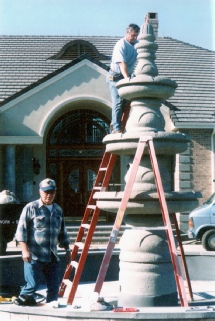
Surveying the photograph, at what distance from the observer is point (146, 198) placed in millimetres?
7441

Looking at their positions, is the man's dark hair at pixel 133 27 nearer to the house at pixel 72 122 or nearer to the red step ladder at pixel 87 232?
the red step ladder at pixel 87 232

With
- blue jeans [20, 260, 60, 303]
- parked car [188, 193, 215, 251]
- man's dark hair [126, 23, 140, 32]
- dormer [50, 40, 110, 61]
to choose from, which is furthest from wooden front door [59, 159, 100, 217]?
blue jeans [20, 260, 60, 303]

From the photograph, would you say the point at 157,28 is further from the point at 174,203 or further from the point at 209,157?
the point at 174,203

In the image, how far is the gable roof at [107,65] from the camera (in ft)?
73.0

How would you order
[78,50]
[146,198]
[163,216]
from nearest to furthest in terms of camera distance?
[163,216], [146,198], [78,50]

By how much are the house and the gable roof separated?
4 centimetres

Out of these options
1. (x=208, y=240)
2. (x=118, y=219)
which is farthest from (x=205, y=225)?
(x=118, y=219)

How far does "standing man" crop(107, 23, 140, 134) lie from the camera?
8.11 metres

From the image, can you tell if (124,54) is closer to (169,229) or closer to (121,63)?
(121,63)

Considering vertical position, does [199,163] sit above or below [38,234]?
above

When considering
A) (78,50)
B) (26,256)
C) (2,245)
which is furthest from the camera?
(78,50)

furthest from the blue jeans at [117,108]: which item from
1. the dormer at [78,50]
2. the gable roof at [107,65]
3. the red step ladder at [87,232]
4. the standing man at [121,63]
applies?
the dormer at [78,50]

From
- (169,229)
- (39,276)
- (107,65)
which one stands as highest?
(107,65)

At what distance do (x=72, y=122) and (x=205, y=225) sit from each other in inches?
297
